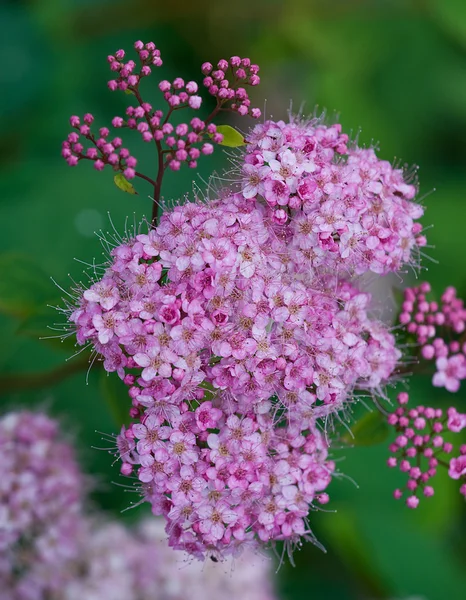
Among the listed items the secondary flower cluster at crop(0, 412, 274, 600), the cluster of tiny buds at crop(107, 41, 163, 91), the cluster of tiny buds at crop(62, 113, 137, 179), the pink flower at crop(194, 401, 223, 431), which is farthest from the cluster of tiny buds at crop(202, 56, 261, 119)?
the secondary flower cluster at crop(0, 412, 274, 600)

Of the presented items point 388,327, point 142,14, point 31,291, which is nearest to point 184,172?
point 142,14

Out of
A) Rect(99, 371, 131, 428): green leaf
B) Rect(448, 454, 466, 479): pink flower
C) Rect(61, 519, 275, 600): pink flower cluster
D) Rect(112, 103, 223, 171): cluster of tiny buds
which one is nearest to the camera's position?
Rect(112, 103, 223, 171): cluster of tiny buds

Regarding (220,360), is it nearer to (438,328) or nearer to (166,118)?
(166,118)

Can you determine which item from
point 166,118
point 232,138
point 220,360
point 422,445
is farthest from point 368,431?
point 166,118

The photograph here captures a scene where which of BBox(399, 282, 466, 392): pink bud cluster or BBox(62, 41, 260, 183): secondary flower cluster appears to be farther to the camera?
BBox(399, 282, 466, 392): pink bud cluster

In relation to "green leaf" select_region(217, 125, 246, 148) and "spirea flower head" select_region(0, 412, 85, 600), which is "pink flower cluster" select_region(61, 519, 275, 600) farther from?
"green leaf" select_region(217, 125, 246, 148)

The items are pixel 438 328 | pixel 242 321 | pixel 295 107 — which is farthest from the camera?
pixel 295 107

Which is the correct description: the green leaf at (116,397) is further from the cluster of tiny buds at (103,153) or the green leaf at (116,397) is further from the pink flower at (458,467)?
the pink flower at (458,467)

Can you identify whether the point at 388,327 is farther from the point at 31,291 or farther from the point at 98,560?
the point at 98,560
